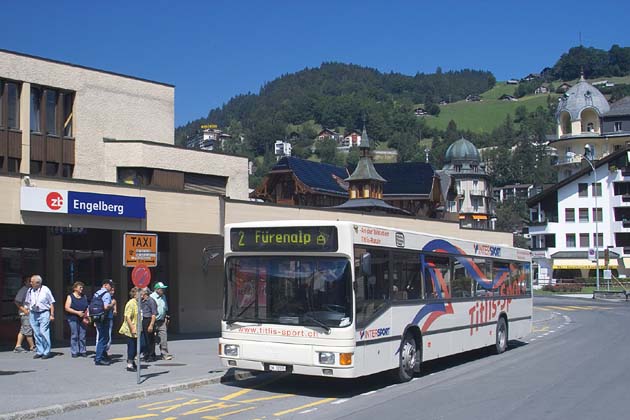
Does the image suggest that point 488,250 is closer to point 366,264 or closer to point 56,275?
point 366,264

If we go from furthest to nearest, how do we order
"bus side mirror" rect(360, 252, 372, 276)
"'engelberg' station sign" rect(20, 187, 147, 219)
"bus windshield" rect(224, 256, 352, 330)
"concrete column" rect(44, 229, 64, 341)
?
"concrete column" rect(44, 229, 64, 341) < "'engelberg' station sign" rect(20, 187, 147, 219) < "bus side mirror" rect(360, 252, 372, 276) < "bus windshield" rect(224, 256, 352, 330)

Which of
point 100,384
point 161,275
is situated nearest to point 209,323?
point 161,275

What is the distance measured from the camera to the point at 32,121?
2339 centimetres

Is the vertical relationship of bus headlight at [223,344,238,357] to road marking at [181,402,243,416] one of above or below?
above

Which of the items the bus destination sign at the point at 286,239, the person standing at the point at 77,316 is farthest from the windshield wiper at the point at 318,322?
the person standing at the point at 77,316

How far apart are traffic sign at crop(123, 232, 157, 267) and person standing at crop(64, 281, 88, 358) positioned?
353 centimetres

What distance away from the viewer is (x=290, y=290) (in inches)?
505

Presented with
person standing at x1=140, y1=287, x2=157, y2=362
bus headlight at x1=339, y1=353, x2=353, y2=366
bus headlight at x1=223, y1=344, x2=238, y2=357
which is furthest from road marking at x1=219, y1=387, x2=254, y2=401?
person standing at x1=140, y1=287, x2=157, y2=362

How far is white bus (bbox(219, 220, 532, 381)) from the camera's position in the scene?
12461mm

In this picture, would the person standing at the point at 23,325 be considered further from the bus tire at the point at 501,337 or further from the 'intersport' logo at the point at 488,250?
the bus tire at the point at 501,337

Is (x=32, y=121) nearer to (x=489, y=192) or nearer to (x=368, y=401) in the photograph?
(x=368, y=401)

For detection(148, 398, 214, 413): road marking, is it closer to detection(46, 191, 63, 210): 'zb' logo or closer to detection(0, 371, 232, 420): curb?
detection(0, 371, 232, 420): curb

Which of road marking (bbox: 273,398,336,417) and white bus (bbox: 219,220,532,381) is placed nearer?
road marking (bbox: 273,398,336,417)

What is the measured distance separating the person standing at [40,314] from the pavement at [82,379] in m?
0.30
